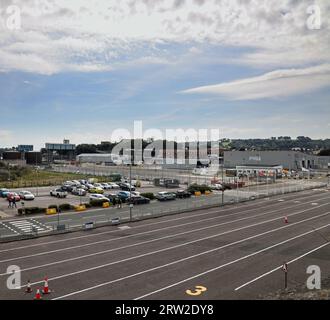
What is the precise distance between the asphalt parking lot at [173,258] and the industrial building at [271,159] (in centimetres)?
8580

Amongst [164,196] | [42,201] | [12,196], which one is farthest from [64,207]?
[164,196]

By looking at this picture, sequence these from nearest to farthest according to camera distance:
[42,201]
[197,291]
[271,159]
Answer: [197,291]
[42,201]
[271,159]

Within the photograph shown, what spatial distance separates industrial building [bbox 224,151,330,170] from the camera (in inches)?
4680

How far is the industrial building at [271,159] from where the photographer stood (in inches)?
4680

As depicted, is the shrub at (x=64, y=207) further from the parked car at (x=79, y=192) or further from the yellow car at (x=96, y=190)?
the yellow car at (x=96, y=190)

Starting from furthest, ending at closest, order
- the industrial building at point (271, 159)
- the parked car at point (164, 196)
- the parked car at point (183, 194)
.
Result: 1. the industrial building at point (271, 159)
2. the parked car at point (183, 194)
3. the parked car at point (164, 196)

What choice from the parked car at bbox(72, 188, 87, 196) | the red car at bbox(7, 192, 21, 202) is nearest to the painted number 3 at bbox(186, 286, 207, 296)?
the red car at bbox(7, 192, 21, 202)

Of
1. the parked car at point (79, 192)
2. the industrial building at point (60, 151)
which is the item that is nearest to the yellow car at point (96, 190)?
the parked car at point (79, 192)

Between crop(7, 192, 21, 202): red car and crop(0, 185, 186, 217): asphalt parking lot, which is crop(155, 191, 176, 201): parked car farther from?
crop(7, 192, 21, 202): red car

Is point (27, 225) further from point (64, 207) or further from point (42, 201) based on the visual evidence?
point (42, 201)

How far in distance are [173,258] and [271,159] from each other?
10346cm

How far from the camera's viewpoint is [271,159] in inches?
4719

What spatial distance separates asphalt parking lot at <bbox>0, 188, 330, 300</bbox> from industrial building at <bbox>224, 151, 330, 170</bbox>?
85.8m
